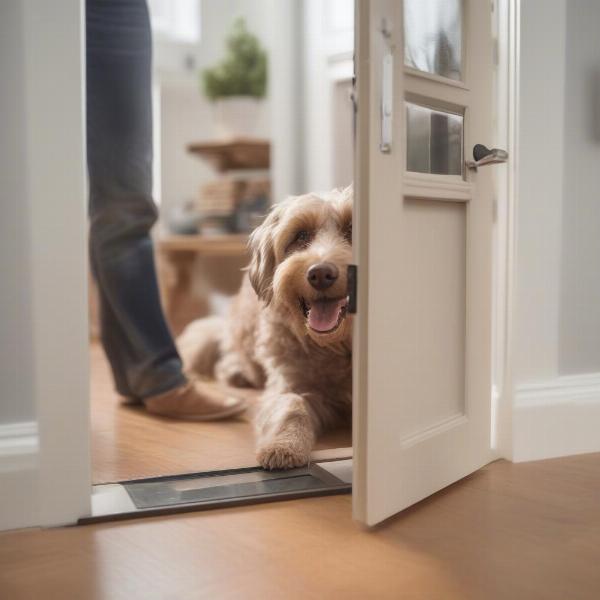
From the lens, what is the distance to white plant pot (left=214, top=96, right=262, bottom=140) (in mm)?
4266

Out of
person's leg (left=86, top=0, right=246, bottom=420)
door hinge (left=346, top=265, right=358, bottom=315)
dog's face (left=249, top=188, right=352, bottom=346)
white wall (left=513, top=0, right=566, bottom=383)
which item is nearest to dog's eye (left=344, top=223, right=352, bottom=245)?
dog's face (left=249, top=188, right=352, bottom=346)

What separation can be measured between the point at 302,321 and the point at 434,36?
775 millimetres

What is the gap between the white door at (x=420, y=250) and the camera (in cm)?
138

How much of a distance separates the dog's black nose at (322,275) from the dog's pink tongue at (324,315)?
8cm

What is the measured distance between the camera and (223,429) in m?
2.21

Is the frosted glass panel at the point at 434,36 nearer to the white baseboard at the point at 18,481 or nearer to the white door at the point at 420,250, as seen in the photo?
the white door at the point at 420,250

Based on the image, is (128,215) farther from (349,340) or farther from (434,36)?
(434,36)

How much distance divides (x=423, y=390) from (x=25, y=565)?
0.85m

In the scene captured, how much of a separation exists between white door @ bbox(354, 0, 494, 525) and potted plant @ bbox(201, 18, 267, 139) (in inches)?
105

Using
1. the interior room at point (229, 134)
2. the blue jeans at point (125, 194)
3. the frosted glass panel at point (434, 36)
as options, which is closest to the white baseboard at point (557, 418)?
the frosted glass panel at point (434, 36)

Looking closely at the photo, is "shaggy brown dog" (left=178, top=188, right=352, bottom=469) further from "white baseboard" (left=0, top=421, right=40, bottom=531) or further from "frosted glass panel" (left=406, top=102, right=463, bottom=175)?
"white baseboard" (left=0, top=421, right=40, bottom=531)

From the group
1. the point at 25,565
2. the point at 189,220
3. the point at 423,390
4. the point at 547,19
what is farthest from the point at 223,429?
the point at 189,220

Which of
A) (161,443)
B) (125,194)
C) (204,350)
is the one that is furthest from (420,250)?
(204,350)

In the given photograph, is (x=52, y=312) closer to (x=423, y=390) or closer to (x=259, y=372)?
(x=423, y=390)
